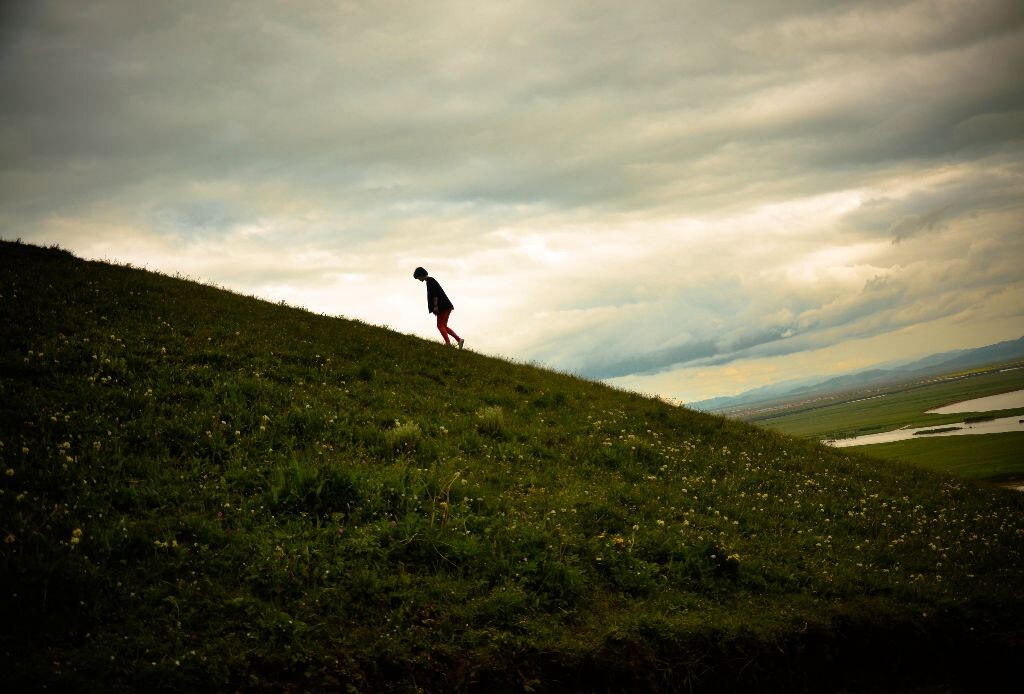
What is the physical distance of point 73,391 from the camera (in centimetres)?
1219

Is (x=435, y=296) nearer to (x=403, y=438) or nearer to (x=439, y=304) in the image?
(x=439, y=304)

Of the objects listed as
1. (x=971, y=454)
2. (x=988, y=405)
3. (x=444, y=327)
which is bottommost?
(x=988, y=405)

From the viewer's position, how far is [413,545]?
9.49m

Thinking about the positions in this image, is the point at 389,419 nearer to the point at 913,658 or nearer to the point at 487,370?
the point at 487,370

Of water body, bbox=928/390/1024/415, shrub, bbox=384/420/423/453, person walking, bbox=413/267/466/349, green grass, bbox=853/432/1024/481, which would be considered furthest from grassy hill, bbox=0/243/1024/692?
water body, bbox=928/390/1024/415

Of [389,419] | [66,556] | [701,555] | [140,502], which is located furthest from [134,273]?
[701,555]

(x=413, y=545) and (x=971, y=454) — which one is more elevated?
(x=413, y=545)

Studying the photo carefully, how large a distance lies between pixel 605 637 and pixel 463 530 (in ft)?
9.68

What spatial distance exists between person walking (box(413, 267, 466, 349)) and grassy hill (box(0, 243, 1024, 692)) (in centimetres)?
820

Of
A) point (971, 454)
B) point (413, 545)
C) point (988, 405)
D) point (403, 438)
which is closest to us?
point (413, 545)

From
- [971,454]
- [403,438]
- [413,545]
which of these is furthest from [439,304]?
[971,454]

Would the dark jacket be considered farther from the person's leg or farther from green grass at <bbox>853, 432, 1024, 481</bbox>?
green grass at <bbox>853, 432, 1024, 481</bbox>

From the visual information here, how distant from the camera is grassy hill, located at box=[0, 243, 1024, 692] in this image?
7141mm

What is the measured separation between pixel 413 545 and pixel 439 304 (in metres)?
16.8
